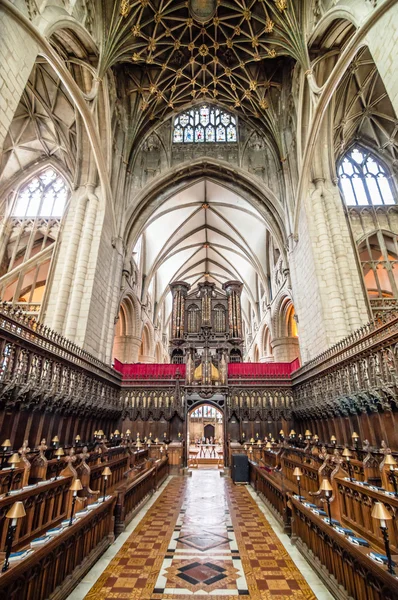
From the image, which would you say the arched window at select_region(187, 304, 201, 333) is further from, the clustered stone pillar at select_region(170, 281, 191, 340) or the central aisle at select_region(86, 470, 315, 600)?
the central aisle at select_region(86, 470, 315, 600)

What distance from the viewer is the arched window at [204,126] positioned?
20.8 metres

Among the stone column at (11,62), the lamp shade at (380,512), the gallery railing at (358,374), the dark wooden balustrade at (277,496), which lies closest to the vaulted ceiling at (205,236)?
the gallery railing at (358,374)

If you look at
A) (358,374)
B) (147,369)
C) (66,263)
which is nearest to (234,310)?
(147,369)

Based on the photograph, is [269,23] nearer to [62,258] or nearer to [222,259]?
[62,258]

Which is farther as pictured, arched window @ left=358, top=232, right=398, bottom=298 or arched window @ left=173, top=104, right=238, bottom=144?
arched window @ left=173, top=104, right=238, bottom=144

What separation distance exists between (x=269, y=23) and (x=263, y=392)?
17.1 meters

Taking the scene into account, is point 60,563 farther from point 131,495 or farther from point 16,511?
point 131,495

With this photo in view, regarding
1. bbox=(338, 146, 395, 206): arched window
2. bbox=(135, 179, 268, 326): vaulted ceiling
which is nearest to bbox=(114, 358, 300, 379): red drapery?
bbox=(135, 179, 268, 326): vaulted ceiling

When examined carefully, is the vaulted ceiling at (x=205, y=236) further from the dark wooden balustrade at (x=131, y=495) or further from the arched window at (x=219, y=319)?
the dark wooden balustrade at (x=131, y=495)

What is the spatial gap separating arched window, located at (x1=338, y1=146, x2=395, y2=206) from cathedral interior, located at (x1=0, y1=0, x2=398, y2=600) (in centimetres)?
13

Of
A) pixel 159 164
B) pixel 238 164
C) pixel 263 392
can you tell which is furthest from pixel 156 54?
pixel 263 392

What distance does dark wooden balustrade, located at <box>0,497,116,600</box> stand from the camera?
2270mm

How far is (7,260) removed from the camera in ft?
55.0

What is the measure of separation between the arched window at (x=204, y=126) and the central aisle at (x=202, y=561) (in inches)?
814
